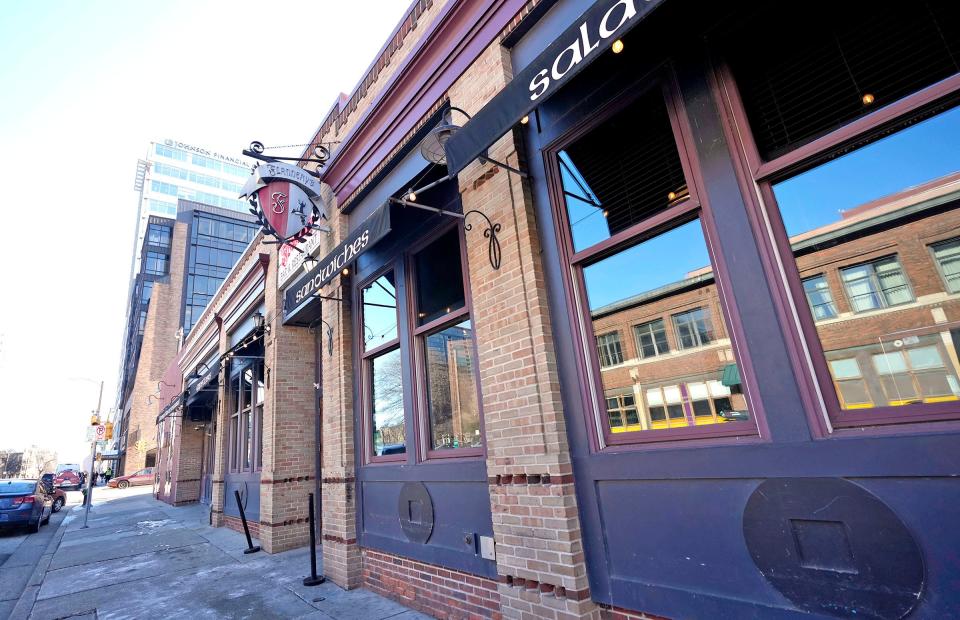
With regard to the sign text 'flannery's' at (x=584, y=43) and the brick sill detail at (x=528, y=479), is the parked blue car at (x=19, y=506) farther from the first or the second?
the sign text 'flannery's' at (x=584, y=43)

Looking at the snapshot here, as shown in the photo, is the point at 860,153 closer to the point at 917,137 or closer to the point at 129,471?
the point at 917,137

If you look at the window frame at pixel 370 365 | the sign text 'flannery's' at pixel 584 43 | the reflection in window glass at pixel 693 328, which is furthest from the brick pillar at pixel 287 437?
the reflection in window glass at pixel 693 328

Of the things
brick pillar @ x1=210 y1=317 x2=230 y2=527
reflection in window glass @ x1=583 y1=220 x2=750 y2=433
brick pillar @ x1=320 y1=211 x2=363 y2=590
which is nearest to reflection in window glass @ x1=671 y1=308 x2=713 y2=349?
reflection in window glass @ x1=583 y1=220 x2=750 y2=433

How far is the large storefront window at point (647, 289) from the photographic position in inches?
119

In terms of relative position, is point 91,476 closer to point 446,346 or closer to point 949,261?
point 446,346

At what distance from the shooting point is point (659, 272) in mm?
3377

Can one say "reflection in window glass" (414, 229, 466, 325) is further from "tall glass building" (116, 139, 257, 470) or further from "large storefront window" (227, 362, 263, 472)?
"tall glass building" (116, 139, 257, 470)

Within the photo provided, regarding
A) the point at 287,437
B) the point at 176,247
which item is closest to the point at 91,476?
the point at 287,437

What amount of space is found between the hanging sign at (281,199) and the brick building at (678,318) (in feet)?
6.92

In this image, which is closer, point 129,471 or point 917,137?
point 917,137

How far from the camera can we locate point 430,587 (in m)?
4.78

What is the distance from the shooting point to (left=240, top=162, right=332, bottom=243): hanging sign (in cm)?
700

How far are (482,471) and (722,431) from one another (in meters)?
2.22

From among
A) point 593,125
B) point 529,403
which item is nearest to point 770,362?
point 529,403
